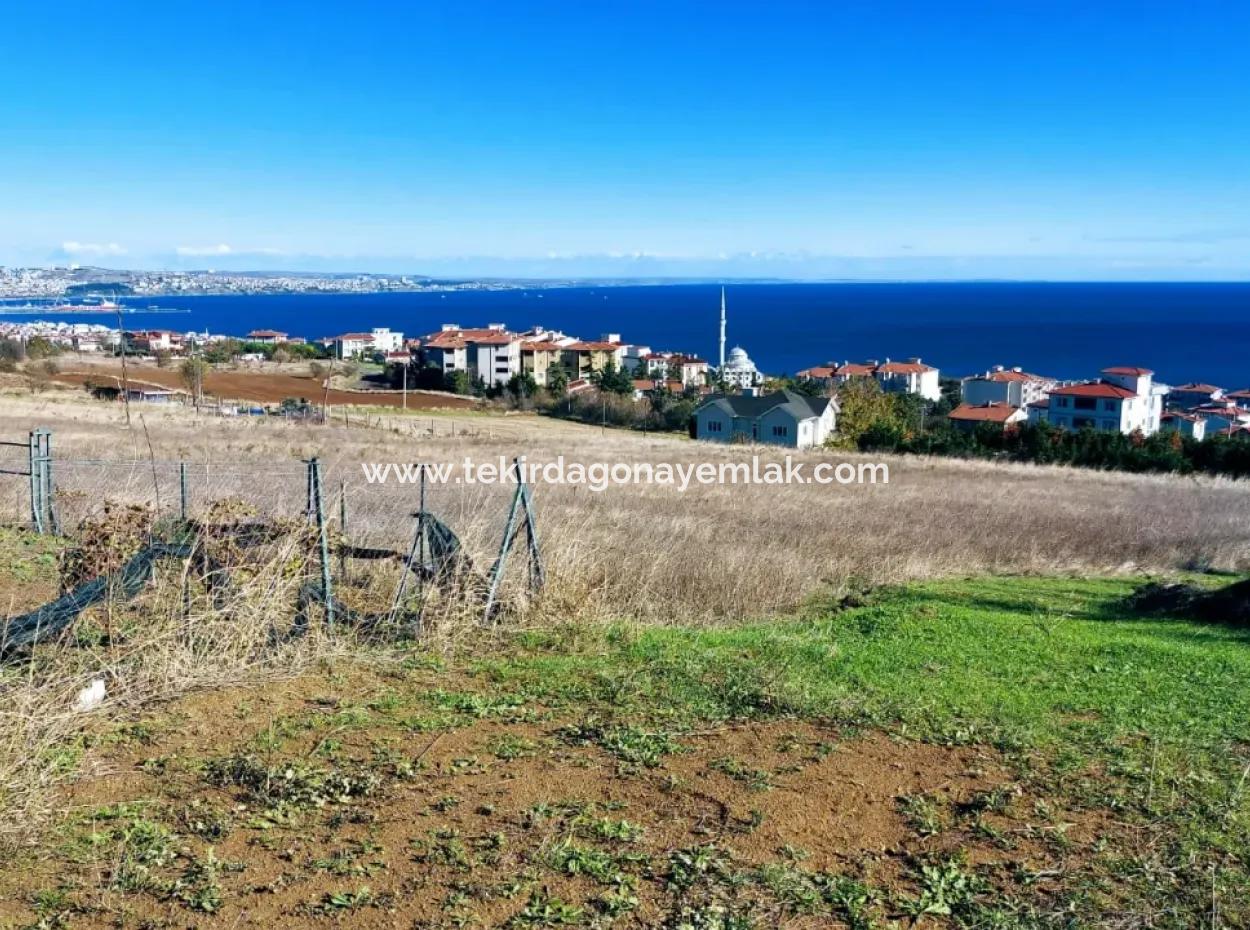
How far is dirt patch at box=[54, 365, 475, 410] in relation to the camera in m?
53.8

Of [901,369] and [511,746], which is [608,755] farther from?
[901,369]

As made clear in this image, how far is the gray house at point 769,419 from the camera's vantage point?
2124 inches

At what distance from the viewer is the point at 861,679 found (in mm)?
6828

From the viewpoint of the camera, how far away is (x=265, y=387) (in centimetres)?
6012

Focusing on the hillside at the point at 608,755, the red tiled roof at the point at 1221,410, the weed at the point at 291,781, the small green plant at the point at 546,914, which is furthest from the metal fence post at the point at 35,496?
the red tiled roof at the point at 1221,410

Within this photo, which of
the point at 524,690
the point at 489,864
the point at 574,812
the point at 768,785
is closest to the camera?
the point at 489,864

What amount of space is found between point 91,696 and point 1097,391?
79.8m

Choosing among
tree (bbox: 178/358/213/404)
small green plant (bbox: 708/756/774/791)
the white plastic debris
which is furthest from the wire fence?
tree (bbox: 178/358/213/404)

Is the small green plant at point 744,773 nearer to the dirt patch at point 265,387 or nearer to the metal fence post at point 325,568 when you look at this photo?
the metal fence post at point 325,568

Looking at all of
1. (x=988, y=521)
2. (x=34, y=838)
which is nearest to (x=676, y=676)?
(x=34, y=838)

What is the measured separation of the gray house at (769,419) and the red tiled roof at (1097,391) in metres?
28.6

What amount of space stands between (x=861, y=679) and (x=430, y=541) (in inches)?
138

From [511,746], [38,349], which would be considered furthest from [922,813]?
[38,349]

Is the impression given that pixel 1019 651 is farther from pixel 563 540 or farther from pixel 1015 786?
pixel 563 540
